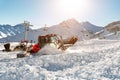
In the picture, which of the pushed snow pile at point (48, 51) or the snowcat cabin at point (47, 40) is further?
the snowcat cabin at point (47, 40)

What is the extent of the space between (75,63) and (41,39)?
45.5 feet

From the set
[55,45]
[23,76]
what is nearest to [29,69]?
[23,76]

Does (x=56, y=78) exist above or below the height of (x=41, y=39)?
below

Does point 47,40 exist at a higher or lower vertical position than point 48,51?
higher

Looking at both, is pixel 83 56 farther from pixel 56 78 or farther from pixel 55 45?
pixel 55 45

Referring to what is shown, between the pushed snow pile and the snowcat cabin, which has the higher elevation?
the snowcat cabin

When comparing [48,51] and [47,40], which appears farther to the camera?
[47,40]

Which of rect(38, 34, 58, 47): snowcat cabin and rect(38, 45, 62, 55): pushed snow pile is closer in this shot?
rect(38, 45, 62, 55): pushed snow pile

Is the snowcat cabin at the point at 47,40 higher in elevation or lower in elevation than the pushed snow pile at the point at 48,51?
higher

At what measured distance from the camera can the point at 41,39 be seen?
3061cm

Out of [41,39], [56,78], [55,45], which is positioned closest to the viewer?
[56,78]

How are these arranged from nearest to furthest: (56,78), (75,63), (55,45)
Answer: (56,78)
(75,63)
(55,45)

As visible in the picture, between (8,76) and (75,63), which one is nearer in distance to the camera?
(8,76)

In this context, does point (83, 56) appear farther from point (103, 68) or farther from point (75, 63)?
point (103, 68)
